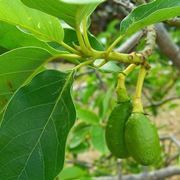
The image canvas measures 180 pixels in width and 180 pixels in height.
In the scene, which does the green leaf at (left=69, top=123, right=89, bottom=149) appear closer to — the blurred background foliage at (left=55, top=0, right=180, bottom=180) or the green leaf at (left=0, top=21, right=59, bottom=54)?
the blurred background foliage at (left=55, top=0, right=180, bottom=180)

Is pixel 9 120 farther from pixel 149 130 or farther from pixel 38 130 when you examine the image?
pixel 149 130

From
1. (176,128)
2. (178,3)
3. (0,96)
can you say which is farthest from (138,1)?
(176,128)

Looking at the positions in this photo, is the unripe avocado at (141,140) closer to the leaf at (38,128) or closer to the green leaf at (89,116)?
the leaf at (38,128)

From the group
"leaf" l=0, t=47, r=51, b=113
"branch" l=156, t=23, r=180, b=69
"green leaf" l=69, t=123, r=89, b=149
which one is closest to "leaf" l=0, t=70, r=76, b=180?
"leaf" l=0, t=47, r=51, b=113

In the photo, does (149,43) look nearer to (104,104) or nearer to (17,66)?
(17,66)

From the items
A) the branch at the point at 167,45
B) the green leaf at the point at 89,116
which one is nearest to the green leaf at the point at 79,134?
the green leaf at the point at 89,116

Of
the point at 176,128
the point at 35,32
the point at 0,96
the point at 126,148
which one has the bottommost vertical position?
the point at 176,128
